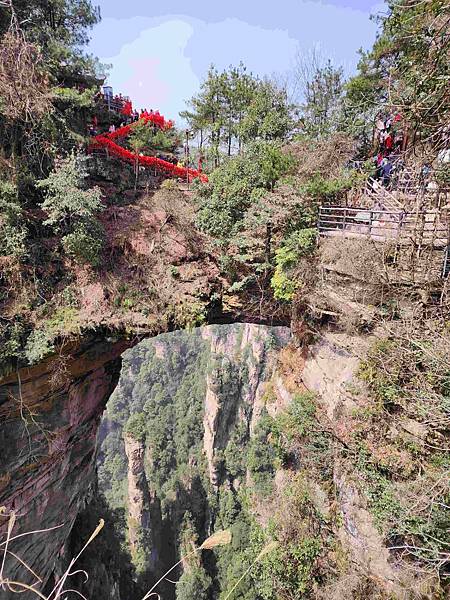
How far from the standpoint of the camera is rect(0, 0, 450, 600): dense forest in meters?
6.81

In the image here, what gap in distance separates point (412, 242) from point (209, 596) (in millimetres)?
27033

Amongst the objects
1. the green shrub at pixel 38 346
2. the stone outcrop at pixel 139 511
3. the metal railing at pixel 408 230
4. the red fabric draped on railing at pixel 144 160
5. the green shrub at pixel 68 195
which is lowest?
the stone outcrop at pixel 139 511

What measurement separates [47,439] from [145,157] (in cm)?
844

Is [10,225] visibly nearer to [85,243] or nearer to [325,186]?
[85,243]

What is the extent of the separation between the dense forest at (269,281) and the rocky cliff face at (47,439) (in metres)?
0.05

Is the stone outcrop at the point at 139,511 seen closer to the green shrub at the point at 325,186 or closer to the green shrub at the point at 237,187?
the green shrub at the point at 237,187

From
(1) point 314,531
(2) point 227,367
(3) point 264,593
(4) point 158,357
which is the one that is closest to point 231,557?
(2) point 227,367

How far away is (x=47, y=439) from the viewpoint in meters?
9.04

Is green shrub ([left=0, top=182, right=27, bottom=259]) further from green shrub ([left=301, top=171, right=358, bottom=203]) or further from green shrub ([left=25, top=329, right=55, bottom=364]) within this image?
green shrub ([left=301, top=171, right=358, bottom=203])

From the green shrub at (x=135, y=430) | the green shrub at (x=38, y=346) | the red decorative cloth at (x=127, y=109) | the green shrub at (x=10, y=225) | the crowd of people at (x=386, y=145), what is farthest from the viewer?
the green shrub at (x=135, y=430)

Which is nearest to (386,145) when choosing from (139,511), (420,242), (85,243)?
(420,242)

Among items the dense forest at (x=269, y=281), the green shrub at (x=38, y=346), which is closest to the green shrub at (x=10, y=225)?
the dense forest at (x=269, y=281)

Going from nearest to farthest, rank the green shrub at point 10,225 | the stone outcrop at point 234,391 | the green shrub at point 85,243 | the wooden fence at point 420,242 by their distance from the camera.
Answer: the wooden fence at point 420,242 < the green shrub at point 10,225 < the green shrub at point 85,243 < the stone outcrop at point 234,391

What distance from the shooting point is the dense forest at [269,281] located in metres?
6.81
